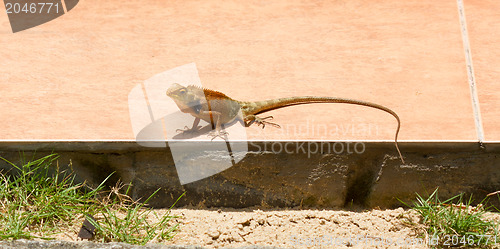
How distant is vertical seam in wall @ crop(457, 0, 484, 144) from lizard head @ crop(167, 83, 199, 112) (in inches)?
66.6

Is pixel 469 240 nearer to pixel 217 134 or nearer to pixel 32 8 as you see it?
pixel 217 134

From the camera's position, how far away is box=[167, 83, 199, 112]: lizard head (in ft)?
11.3

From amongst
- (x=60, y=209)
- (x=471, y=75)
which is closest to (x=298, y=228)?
(x=60, y=209)

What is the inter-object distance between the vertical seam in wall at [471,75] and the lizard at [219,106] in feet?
1.57

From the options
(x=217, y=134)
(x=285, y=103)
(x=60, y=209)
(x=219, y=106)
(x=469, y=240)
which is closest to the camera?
(x=469, y=240)

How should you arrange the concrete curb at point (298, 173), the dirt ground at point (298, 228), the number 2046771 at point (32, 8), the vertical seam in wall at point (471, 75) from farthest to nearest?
the number 2046771 at point (32, 8)
the vertical seam in wall at point (471, 75)
the concrete curb at point (298, 173)
the dirt ground at point (298, 228)

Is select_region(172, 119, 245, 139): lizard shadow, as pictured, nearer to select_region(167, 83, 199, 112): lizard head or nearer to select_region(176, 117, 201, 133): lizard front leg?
select_region(176, 117, 201, 133): lizard front leg

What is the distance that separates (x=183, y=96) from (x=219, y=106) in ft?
0.75

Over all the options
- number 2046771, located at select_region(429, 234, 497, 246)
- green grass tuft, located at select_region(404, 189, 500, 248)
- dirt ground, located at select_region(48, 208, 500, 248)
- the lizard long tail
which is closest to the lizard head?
the lizard long tail

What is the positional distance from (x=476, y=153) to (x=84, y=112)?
239 cm

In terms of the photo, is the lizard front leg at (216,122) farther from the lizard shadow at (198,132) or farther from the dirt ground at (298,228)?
the dirt ground at (298,228)

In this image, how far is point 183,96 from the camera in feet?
11.4

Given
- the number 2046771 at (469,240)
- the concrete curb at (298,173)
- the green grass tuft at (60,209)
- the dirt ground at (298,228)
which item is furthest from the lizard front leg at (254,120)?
the number 2046771 at (469,240)

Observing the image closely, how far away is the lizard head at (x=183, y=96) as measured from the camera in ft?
11.3
